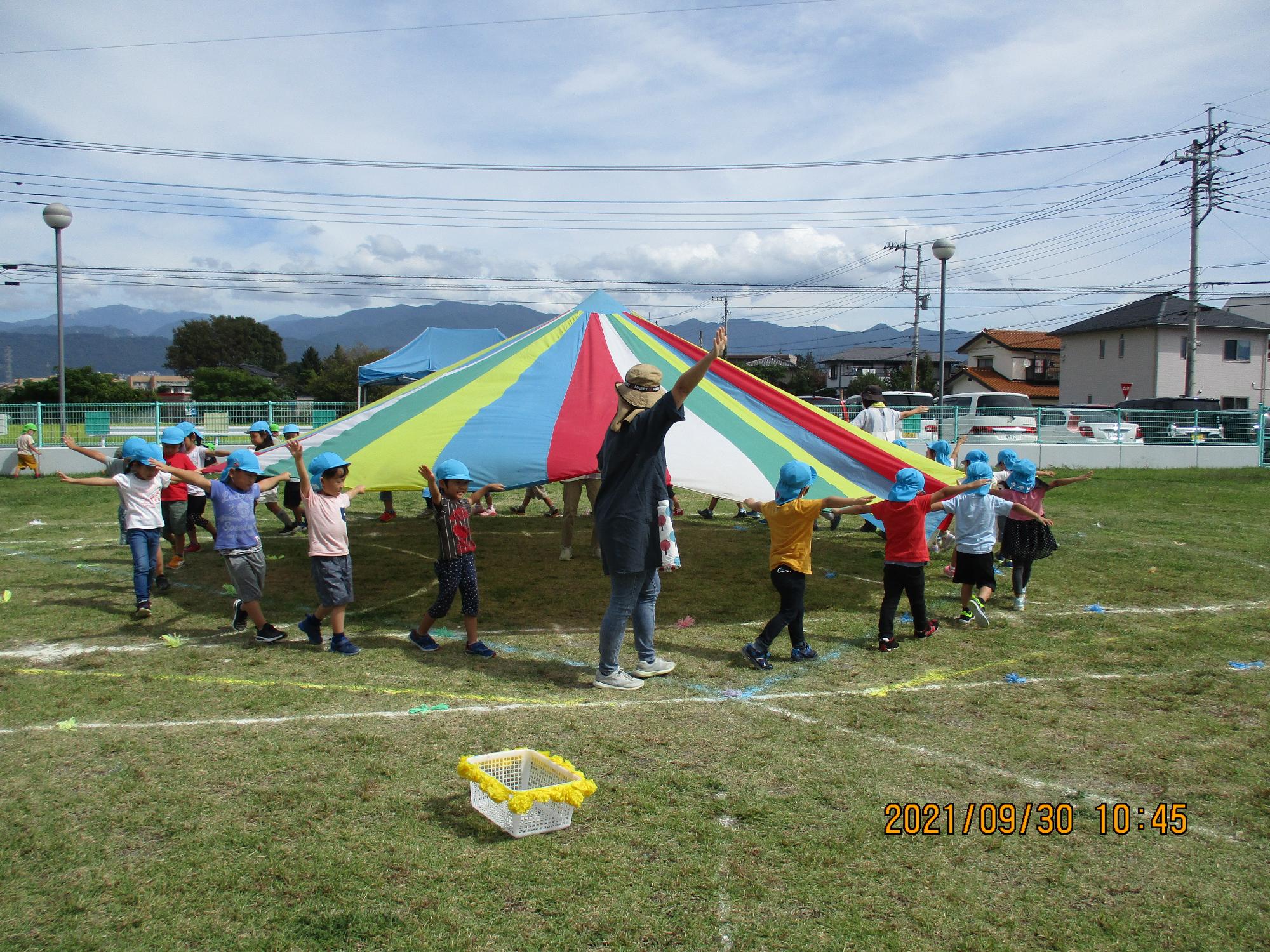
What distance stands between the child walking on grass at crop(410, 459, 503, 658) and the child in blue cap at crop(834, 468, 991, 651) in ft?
8.27

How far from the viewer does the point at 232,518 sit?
19.2 ft

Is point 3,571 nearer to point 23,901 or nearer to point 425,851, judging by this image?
point 23,901

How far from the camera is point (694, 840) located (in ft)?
10.8

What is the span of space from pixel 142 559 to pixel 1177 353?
4144 centimetres

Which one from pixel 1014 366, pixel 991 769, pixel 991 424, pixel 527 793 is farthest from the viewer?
pixel 1014 366

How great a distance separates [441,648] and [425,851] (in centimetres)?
271

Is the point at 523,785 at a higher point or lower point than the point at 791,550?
lower

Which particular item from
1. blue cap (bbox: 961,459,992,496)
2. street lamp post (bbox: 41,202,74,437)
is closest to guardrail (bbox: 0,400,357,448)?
street lamp post (bbox: 41,202,74,437)

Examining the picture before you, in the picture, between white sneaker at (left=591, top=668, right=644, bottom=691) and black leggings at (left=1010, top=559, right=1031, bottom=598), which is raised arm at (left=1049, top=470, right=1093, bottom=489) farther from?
white sneaker at (left=591, top=668, right=644, bottom=691)

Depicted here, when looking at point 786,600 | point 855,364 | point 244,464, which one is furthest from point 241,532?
point 855,364

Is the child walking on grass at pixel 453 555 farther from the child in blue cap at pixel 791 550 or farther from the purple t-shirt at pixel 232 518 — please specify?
the child in blue cap at pixel 791 550

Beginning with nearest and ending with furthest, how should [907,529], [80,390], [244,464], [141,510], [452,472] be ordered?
[452,472] → [907,529] → [244,464] → [141,510] → [80,390]

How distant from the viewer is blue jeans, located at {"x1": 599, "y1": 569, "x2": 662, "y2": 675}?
487 centimetres

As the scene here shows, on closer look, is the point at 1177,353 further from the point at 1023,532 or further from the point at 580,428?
the point at 580,428
